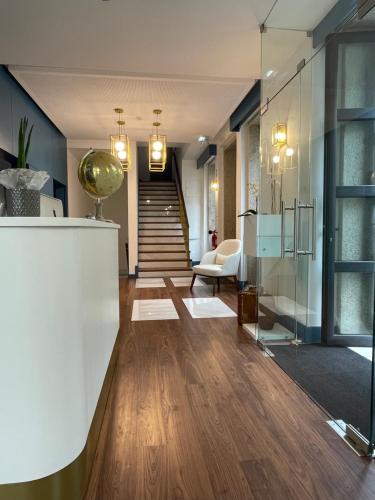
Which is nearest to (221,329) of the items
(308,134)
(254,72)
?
(308,134)

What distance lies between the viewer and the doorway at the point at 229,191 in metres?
7.30

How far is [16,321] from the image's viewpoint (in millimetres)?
1188

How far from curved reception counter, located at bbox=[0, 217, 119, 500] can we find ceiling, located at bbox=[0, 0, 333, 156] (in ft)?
8.64

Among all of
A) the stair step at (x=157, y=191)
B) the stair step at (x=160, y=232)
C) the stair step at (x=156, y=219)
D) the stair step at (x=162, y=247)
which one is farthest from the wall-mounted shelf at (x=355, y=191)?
the stair step at (x=157, y=191)

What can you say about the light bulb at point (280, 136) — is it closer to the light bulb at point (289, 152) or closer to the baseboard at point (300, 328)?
the light bulb at point (289, 152)

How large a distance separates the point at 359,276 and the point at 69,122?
5.54m

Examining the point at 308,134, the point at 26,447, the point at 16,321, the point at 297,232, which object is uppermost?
the point at 308,134

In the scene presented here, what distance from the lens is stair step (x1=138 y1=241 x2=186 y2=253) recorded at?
8914 millimetres

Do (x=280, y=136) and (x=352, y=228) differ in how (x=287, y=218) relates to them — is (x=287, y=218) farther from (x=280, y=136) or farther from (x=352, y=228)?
(x=280, y=136)

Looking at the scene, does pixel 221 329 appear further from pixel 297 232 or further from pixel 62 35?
pixel 62 35

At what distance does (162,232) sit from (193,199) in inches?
54.1

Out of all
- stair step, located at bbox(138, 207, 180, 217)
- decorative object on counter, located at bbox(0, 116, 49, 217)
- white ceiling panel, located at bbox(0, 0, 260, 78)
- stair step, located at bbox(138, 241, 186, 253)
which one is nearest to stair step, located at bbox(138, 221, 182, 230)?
stair step, located at bbox(138, 207, 180, 217)

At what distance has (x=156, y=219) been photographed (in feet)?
33.2

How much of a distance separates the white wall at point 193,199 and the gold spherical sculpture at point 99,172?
763 cm
